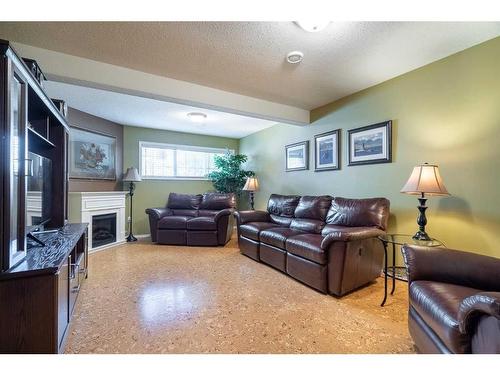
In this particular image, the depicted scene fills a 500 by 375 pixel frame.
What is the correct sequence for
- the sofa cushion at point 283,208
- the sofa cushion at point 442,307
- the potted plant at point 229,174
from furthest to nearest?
the potted plant at point 229,174 → the sofa cushion at point 283,208 → the sofa cushion at point 442,307

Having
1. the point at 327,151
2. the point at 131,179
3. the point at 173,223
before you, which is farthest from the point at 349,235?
the point at 131,179

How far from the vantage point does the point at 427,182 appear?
81.0 inches

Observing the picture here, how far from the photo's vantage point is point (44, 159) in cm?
229

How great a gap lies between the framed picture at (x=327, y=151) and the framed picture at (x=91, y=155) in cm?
387

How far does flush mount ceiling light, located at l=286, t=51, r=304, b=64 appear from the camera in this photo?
2.16 m

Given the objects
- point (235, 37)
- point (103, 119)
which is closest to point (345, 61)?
point (235, 37)

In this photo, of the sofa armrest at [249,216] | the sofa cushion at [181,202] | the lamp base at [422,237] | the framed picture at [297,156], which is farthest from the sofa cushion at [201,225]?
the lamp base at [422,237]

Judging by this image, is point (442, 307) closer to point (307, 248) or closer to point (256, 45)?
point (307, 248)

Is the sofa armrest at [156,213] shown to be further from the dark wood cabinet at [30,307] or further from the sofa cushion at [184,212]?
the dark wood cabinet at [30,307]

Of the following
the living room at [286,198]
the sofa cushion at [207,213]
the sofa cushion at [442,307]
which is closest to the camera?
the sofa cushion at [442,307]

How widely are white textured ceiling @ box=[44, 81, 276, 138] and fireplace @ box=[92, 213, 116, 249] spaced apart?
5.90 feet

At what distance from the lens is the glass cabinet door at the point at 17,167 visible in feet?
3.83
